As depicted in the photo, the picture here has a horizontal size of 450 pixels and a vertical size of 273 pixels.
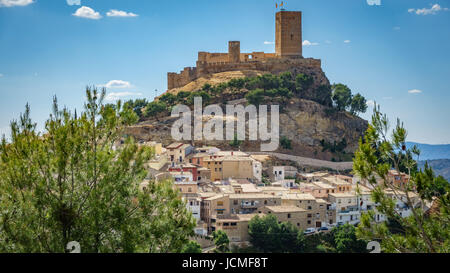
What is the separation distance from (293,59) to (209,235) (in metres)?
29.9

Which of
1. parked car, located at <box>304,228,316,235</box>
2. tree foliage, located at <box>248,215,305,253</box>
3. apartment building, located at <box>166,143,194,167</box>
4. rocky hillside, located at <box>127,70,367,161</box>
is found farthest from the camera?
rocky hillside, located at <box>127,70,367,161</box>

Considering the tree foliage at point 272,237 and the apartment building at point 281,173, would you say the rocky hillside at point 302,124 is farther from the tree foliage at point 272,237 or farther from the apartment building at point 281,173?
the tree foliage at point 272,237

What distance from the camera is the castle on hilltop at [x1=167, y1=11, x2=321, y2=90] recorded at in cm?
4841

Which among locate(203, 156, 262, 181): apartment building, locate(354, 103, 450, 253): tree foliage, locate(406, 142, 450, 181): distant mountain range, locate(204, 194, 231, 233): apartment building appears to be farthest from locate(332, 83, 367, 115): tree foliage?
locate(354, 103, 450, 253): tree foliage

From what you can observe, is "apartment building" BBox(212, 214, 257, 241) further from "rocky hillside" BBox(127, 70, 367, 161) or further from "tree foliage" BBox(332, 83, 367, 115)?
"tree foliage" BBox(332, 83, 367, 115)

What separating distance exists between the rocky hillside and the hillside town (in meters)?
5.39

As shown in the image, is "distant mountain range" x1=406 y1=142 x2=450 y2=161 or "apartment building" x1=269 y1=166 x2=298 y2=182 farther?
"apartment building" x1=269 y1=166 x2=298 y2=182

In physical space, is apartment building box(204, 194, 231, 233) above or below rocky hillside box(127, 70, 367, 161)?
below

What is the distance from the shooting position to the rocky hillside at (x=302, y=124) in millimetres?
39969

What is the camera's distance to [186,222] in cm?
645

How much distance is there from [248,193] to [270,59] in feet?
84.6

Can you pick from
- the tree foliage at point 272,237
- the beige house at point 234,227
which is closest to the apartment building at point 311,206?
the tree foliage at point 272,237
